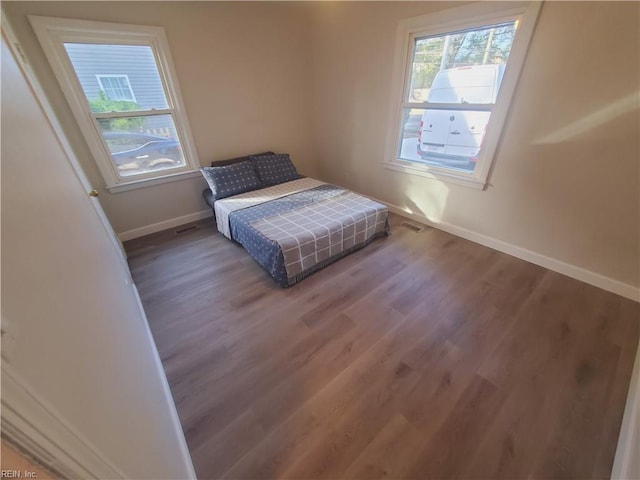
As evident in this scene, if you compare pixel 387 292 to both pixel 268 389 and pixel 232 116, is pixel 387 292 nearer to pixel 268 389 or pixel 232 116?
pixel 268 389

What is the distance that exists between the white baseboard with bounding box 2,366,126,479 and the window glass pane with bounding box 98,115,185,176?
299 cm

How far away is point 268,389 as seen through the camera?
1.40 metres

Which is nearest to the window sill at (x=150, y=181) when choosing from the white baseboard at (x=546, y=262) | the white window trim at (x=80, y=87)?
A: the white window trim at (x=80, y=87)

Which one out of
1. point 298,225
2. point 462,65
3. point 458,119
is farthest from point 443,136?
point 298,225

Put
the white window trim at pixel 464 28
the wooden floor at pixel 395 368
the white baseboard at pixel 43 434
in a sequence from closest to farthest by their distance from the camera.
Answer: the white baseboard at pixel 43 434, the wooden floor at pixel 395 368, the white window trim at pixel 464 28

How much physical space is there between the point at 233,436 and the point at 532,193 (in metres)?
2.83

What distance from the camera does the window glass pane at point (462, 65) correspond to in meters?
2.08

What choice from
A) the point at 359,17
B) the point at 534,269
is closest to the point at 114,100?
the point at 359,17

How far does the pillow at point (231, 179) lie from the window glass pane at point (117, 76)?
86 cm

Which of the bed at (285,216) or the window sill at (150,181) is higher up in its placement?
the window sill at (150,181)

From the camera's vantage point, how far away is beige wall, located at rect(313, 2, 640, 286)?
1669 mm

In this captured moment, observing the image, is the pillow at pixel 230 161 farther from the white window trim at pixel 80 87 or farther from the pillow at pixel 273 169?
the white window trim at pixel 80 87

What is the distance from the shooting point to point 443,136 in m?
2.62

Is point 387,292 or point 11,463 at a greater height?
point 11,463
